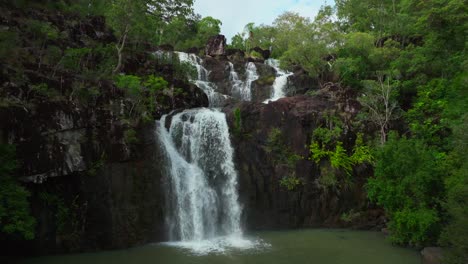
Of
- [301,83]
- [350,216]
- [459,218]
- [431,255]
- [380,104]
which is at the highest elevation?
[301,83]

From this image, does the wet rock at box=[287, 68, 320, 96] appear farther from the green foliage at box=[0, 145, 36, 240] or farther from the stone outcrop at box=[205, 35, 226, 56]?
the green foliage at box=[0, 145, 36, 240]

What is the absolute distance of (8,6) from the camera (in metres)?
19.2

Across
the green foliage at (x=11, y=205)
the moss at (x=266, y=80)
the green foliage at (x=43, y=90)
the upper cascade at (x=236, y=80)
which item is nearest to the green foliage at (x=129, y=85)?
the green foliage at (x=43, y=90)

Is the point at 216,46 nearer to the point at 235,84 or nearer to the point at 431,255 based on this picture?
the point at 235,84

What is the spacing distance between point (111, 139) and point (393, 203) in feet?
41.2

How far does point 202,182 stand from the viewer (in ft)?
57.1

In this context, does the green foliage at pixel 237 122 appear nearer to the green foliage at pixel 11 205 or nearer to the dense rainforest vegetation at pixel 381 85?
the dense rainforest vegetation at pixel 381 85

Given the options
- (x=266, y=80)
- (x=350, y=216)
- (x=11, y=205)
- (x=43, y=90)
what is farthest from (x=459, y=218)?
(x=266, y=80)

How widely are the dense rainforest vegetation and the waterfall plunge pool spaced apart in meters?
1.20

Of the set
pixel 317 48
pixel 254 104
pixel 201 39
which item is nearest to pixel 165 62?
pixel 254 104

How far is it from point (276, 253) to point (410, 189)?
571 cm

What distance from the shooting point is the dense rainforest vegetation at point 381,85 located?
39.2ft

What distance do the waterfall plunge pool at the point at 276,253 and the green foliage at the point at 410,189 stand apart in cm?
98

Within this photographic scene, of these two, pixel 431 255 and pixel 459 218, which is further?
pixel 431 255
